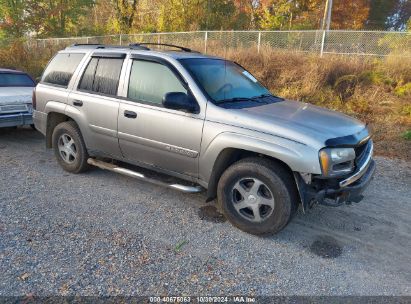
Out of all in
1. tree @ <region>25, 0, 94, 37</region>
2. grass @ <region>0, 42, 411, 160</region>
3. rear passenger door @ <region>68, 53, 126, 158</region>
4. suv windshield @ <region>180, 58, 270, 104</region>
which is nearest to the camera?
suv windshield @ <region>180, 58, 270, 104</region>

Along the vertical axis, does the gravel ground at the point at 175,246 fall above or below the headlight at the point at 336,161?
below

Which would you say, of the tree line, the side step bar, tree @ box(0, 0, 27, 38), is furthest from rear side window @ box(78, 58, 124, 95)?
tree @ box(0, 0, 27, 38)

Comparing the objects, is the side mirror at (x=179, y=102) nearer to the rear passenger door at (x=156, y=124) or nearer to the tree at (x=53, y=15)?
the rear passenger door at (x=156, y=124)

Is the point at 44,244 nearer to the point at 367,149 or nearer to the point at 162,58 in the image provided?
the point at 162,58

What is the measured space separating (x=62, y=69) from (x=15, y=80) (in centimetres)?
343

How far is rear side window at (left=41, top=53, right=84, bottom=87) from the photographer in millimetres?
5009

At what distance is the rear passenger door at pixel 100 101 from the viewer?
445cm

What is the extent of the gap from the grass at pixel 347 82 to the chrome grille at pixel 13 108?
7.01 m

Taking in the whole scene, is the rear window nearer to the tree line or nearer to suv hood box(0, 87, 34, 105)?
suv hood box(0, 87, 34, 105)

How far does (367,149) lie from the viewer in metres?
3.83

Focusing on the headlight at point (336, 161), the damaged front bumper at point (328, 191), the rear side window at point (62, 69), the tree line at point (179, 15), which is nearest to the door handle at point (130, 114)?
the rear side window at point (62, 69)

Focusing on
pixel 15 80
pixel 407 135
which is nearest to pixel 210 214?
pixel 407 135

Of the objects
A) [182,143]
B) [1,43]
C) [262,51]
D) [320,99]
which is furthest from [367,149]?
[1,43]

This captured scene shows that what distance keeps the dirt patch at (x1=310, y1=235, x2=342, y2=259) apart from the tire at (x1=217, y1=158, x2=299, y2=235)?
0.41 m
